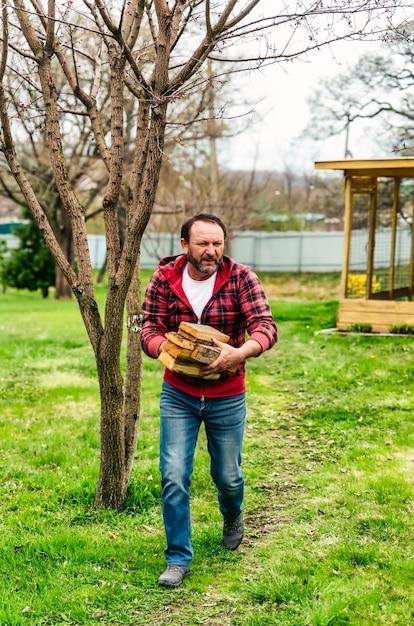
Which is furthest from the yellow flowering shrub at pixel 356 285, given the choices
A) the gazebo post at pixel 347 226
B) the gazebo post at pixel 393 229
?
the gazebo post at pixel 347 226

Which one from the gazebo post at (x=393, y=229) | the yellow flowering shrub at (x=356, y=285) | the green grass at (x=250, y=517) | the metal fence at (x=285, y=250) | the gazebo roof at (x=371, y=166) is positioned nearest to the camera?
the green grass at (x=250, y=517)

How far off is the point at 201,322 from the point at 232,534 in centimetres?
131

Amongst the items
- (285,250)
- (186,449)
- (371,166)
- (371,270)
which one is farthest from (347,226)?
(285,250)

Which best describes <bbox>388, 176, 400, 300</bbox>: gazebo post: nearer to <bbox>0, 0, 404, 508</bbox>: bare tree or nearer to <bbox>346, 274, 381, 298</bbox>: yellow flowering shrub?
<bbox>346, 274, 381, 298</bbox>: yellow flowering shrub

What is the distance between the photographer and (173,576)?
4.04 meters

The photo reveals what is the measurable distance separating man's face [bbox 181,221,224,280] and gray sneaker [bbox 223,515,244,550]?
1.50 m

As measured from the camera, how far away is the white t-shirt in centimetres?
417

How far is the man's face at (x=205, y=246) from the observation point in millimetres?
4070

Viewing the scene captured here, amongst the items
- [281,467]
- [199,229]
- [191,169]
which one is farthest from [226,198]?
[199,229]

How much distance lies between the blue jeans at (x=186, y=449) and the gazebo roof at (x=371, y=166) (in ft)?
29.3

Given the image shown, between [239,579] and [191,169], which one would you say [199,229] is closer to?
[239,579]

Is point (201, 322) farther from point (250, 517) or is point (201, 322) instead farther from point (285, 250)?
point (285, 250)

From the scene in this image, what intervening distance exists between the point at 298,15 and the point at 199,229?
1.23 m

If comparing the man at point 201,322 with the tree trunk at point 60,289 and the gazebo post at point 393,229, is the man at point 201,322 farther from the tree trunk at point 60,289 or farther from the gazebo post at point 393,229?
the tree trunk at point 60,289
